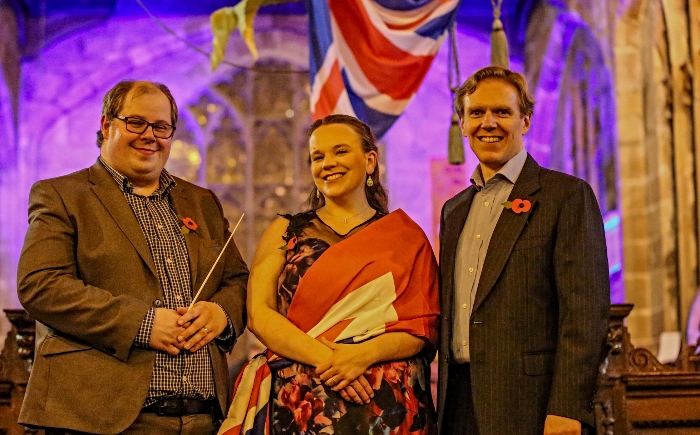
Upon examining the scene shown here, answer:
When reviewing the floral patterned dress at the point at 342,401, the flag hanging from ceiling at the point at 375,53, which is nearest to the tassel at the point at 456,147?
the flag hanging from ceiling at the point at 375,53

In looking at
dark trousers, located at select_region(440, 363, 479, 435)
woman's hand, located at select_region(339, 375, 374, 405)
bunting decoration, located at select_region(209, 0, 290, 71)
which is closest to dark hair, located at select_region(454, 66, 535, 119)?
dark trousers, located at select_region(440, 363, 479, 435)

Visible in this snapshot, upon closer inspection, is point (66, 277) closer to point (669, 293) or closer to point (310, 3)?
point (310, 3)

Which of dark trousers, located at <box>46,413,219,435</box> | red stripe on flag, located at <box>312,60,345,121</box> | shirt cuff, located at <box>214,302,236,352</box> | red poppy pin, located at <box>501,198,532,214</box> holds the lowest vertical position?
dark trousers, located at <box>46,413,219,435</box>

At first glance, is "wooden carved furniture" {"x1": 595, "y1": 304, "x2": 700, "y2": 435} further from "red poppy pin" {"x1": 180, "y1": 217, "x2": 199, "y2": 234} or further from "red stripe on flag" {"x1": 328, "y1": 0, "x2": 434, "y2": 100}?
"red stripe on flag" {"x1": 328, "y1": 0, "x2": 434, "y2": 100}

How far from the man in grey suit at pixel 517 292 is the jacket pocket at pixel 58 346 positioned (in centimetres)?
100

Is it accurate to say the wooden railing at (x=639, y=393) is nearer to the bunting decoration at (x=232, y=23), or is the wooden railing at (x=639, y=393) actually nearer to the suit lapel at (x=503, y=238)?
the suit lapel at (x=503, y=238)

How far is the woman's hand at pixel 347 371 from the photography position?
8.46ft

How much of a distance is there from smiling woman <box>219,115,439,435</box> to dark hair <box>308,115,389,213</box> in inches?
0.5

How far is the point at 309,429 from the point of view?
8.54 feet

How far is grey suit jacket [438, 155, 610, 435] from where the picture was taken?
8.18 feet

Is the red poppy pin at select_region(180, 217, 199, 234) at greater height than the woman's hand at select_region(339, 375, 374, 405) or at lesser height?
greater

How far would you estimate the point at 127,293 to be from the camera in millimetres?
2674

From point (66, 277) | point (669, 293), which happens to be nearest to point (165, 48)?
point (669, 293)

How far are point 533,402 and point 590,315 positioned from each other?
0.28 meters
